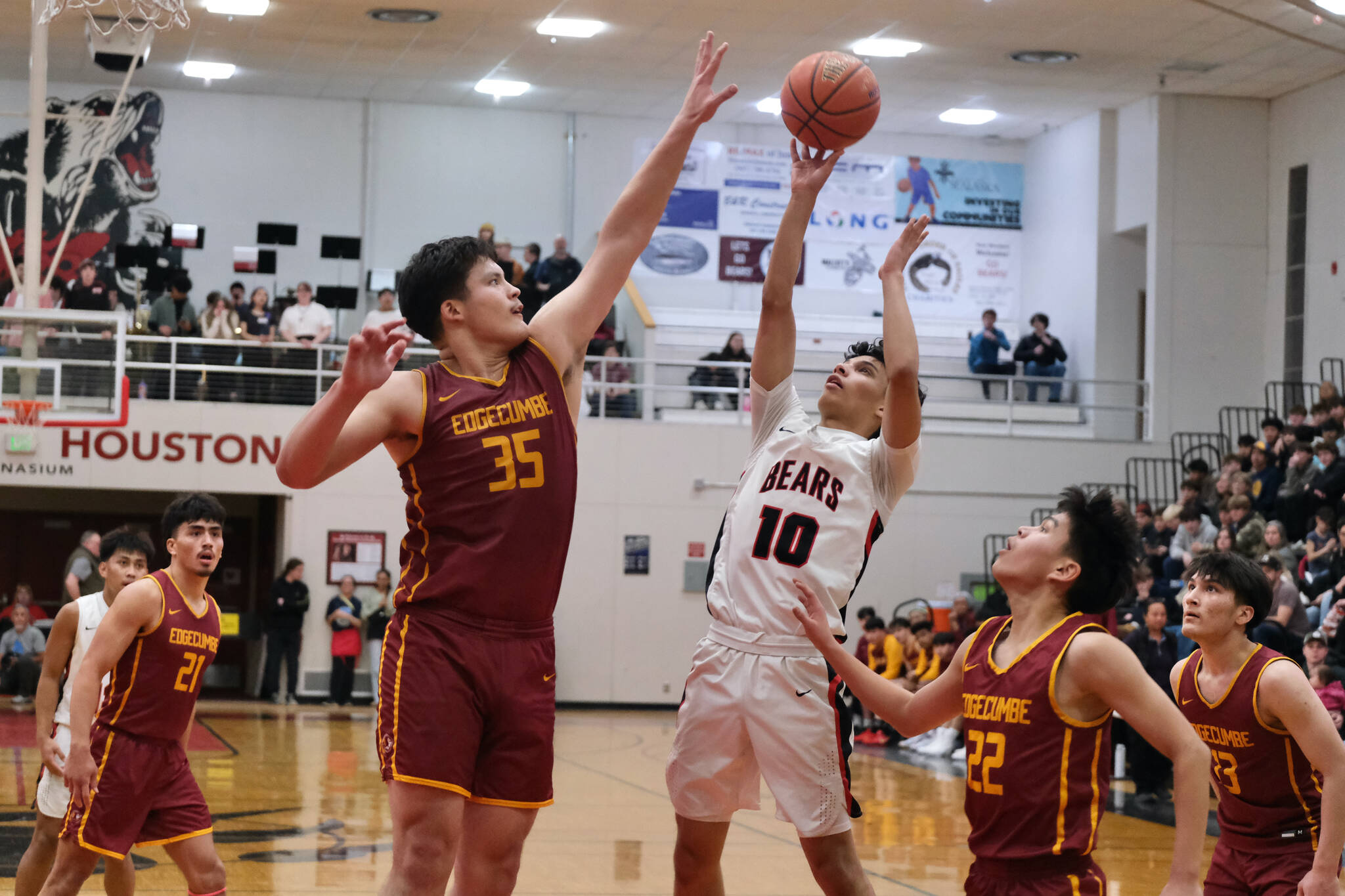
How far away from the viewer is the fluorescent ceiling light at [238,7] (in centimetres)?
1659

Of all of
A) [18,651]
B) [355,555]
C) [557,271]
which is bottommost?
[18,651]

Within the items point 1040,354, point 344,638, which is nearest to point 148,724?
point 344,638

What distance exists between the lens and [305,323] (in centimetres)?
1806

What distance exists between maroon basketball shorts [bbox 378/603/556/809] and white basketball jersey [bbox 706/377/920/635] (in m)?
0.90

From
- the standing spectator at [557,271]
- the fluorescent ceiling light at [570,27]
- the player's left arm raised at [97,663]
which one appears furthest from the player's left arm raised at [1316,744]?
the standing spectator at [557,271]

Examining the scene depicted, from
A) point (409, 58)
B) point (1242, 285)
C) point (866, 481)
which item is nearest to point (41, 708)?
point (866, 481)

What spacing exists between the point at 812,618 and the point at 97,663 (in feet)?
8.02

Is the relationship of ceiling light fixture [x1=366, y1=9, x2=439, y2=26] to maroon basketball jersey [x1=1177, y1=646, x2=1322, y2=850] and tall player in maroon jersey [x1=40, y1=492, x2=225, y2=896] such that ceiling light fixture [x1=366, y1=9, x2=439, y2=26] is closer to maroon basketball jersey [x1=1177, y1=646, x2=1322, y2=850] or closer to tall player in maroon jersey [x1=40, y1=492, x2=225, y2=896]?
tall player in maroon jersey [x1=40, y1=492, x2=225, y2=896]

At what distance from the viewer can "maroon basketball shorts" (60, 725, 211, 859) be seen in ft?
15.9

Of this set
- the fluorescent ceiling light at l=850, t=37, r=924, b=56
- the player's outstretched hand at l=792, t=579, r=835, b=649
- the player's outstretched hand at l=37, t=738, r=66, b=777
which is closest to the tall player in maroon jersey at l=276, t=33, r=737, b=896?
the player's outstretched hand at l=792, t=579, r=835, b=649

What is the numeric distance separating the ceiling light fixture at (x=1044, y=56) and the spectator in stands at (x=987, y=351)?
3.25 metres

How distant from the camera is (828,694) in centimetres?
420

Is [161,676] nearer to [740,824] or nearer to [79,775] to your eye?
[79,775]

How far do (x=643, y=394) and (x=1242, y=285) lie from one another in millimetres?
7803
